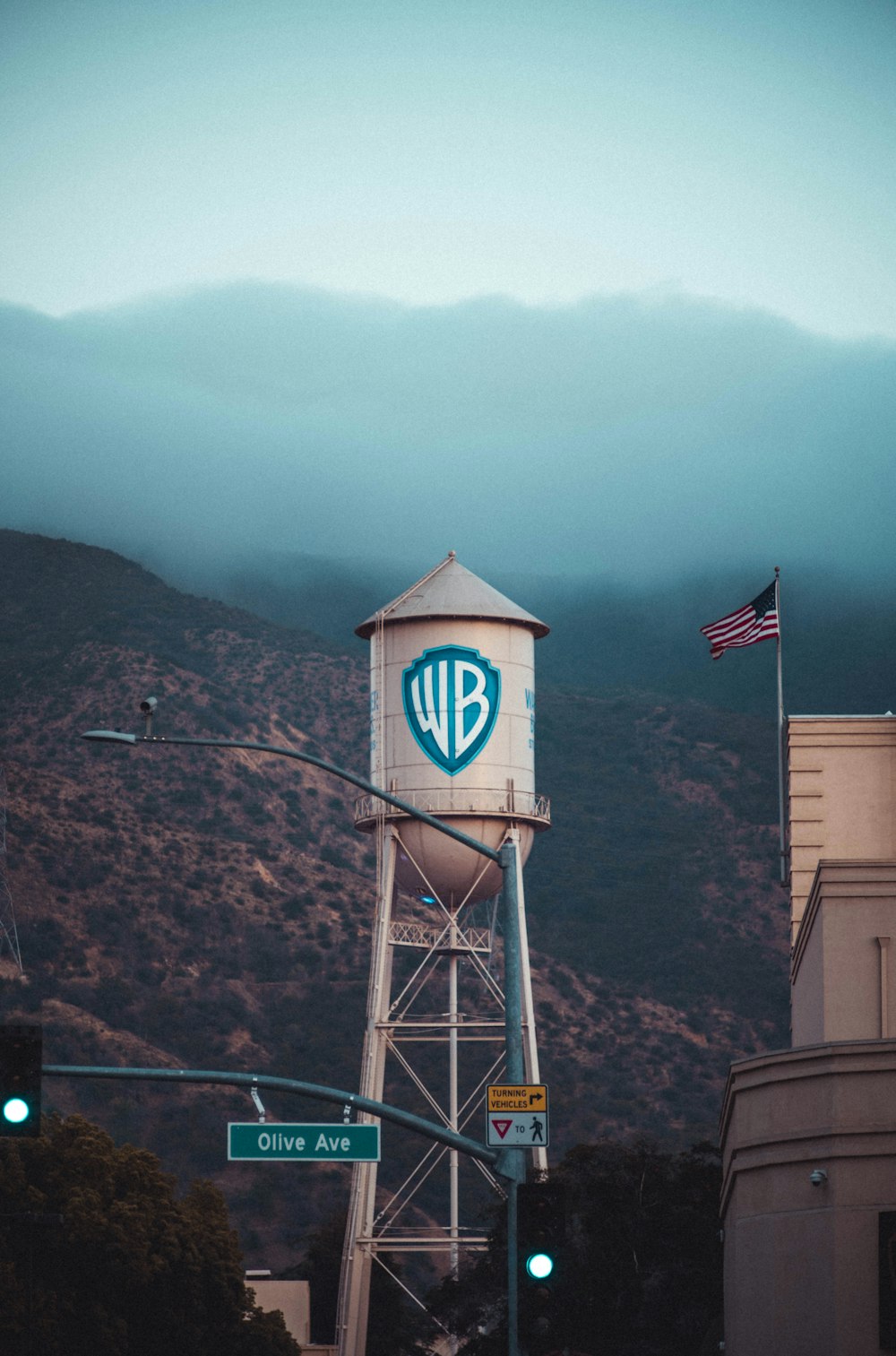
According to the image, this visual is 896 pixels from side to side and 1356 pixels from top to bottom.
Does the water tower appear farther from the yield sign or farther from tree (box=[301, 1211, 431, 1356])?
the yield sign

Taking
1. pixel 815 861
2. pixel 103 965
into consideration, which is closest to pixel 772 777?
pixel 103 965

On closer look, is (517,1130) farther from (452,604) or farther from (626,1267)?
(626,1267)

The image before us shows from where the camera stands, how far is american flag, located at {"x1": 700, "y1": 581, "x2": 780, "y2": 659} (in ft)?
133

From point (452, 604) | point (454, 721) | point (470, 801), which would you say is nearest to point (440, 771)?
point (470, 801)

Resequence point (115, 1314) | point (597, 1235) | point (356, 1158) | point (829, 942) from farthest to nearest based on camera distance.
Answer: point (597, 1235) < point (115, 1314) < point (829, 942) < point (356, 1158)

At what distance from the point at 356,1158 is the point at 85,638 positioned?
86.7 metres

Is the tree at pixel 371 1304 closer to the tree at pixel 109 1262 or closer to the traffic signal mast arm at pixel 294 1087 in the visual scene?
the tree at pixel 109 1262

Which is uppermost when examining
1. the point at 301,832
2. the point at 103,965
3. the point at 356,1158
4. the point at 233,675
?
the point at 233,675

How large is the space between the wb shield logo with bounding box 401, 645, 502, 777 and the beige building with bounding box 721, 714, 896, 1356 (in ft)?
37.8

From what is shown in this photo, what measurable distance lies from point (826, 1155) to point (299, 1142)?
5.85 meters

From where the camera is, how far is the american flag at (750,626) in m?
40.4

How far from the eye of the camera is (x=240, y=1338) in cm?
4794

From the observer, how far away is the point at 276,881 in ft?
324

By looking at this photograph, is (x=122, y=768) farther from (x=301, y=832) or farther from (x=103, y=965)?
(x=103, y=965)
